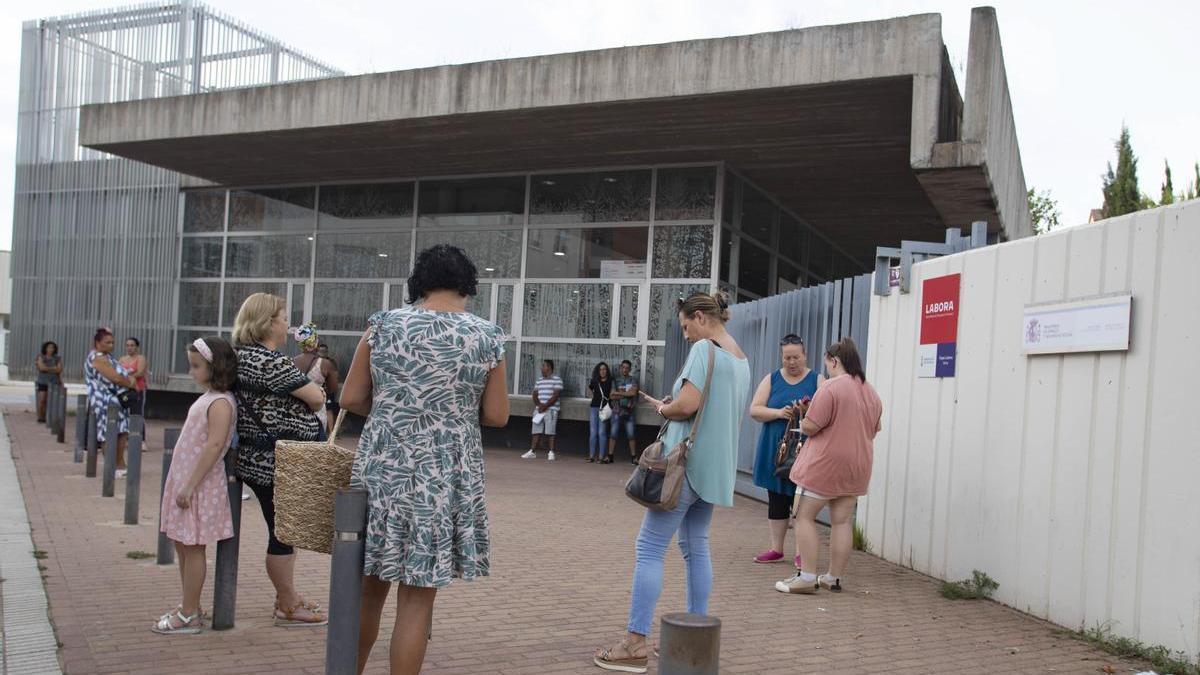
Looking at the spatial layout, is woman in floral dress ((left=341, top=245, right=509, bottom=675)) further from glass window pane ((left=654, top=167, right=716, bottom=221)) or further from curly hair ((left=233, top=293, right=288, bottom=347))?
glass window pane ((left=654, top=167, right=716, bottom=221))

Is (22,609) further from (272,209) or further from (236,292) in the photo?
(236,292)

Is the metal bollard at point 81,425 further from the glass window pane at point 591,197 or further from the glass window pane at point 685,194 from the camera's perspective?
the glass window pane at point 685,194

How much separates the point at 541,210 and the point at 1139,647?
14891 mm

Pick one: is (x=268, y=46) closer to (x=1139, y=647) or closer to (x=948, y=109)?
(x=948, y=109)

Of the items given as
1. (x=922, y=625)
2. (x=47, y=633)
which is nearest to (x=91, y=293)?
(x=47, y=633)

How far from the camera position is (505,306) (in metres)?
19.6

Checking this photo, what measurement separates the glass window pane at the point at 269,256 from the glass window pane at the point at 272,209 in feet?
0.82

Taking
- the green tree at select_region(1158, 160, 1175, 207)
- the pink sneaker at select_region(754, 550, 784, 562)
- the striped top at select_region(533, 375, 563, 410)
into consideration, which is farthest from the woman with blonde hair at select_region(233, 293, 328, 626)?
the green tree at select_region(1158, 160, 1175, 207)

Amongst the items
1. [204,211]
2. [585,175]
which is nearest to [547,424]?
[585,175]

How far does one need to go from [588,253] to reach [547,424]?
308 centimetres

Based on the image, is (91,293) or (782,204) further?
(91,293)

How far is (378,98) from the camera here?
53.4 ft

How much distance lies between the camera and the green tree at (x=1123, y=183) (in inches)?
1987

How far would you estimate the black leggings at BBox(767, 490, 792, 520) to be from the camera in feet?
26.6
